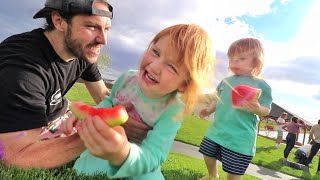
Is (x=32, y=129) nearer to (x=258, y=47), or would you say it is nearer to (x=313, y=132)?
(x=258, y=47)

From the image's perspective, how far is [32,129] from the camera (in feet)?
9.14

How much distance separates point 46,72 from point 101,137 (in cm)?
163

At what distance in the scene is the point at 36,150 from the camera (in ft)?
8.79

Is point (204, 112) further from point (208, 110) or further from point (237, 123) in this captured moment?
point (237, 123)

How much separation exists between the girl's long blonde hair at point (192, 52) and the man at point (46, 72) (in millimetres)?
470

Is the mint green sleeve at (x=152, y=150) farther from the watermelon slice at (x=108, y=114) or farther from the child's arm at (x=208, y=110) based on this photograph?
the child's arm at (x=208, y=110)

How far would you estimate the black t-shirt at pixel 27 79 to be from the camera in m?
2.75

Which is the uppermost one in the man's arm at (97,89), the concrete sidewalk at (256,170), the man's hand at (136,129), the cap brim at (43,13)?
the cap brim at (43,13)

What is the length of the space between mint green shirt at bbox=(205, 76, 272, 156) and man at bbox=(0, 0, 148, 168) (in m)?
2.08

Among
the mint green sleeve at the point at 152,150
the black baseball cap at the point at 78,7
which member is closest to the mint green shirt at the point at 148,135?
the mint green sleeve at the point at 152,150

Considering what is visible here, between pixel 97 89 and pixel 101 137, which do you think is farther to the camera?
pixel 97 89

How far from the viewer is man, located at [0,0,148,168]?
2.65 metres

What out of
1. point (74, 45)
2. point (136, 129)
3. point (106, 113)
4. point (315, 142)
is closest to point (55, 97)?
point (74, 45)

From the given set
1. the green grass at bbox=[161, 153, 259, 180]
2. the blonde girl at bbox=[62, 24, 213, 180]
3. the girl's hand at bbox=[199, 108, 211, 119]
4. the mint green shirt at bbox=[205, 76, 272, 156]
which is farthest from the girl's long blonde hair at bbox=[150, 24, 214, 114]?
the girl's hand at bbox=[199, 108, 211, 119]
